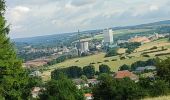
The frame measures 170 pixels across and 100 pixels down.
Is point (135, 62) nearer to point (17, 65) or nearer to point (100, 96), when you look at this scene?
point (100, 96)

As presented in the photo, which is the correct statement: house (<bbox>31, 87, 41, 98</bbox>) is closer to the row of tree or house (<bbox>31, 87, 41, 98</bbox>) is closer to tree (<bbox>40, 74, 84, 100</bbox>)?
tree (<bbox>40, 74, 84, 100</bbox>)

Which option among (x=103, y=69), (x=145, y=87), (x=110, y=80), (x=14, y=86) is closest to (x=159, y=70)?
(x=145, y=87)

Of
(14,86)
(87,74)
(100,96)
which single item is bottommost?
(87,74)

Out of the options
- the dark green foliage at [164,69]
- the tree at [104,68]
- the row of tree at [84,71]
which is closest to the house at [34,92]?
the dark green foliage at [164,69]

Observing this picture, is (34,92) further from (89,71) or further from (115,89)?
(89,71)

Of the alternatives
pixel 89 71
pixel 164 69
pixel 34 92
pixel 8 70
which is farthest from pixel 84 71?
pixel 8 70

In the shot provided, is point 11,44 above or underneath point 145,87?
above
